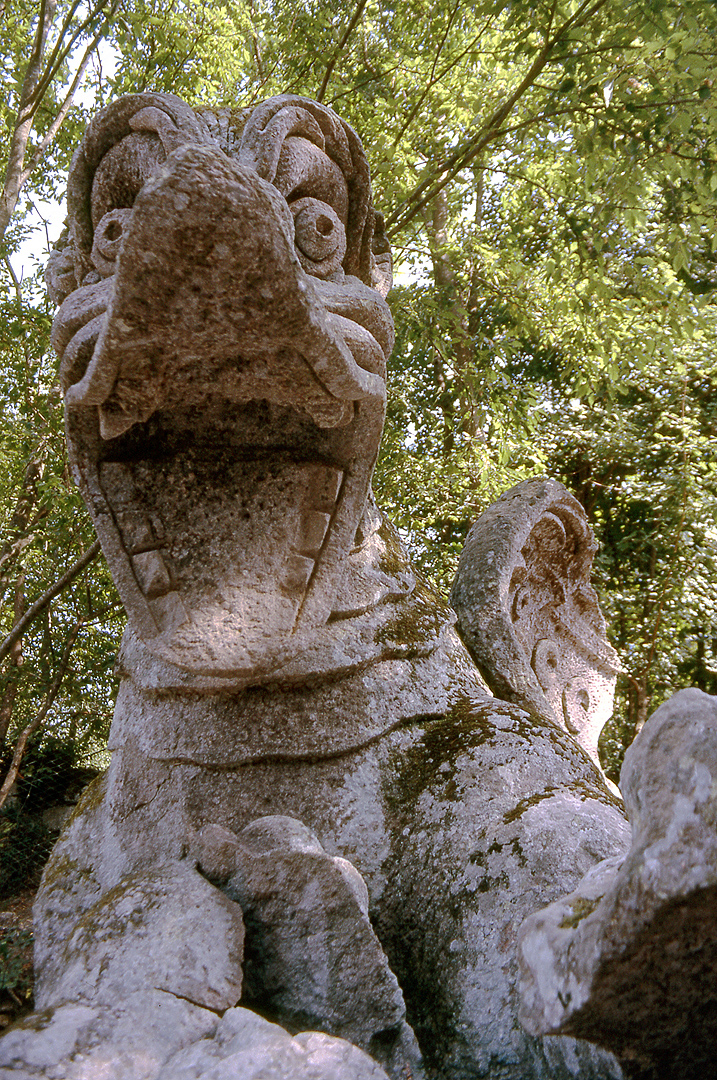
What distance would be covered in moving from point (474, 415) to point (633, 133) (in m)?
3.48

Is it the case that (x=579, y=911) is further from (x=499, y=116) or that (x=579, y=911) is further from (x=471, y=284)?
(x=471, y=284)

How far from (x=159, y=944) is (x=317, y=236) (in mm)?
1179

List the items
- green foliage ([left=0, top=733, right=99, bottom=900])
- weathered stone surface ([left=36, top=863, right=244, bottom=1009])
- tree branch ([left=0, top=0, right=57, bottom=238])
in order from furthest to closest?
1. tree branch ([left=0, top=0, right=57, bottom=238])
2. green foliage ([left=0, top=733, right=99, bottom=900])
3. weathered stone surface ([left=36, top=863, right=244, bottom=1009])

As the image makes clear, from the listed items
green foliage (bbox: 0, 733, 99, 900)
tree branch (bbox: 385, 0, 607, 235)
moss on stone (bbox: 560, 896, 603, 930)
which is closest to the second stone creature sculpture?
moss on stone (bbox: 560, 896, 603, 930)

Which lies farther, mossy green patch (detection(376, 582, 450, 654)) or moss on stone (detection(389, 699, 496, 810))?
mossy green patch (detection(376, 582, 450, 654))

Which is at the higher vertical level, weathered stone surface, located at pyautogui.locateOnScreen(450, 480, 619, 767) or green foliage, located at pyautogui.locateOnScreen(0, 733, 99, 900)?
weathered stone surface, located at pyautogui.locateOnScreen(450, 480, 619, 767)

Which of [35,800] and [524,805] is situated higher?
[524,805]

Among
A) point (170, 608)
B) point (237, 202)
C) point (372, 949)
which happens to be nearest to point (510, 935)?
point (372, 949)

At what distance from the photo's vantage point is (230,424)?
1.48 m

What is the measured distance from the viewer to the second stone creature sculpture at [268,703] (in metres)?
1.08

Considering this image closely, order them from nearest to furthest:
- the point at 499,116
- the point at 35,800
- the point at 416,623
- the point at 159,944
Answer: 1. the point at 159,944
2. the point at 416,623
3. the point at 499,116
4. the point at 35,800

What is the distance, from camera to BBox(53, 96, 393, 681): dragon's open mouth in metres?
1.19

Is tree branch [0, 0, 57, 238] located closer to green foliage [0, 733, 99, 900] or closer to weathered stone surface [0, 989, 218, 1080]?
green foliage [0, 733, 99, 900]

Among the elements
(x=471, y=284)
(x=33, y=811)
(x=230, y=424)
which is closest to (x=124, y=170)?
(x=230, y=424)
